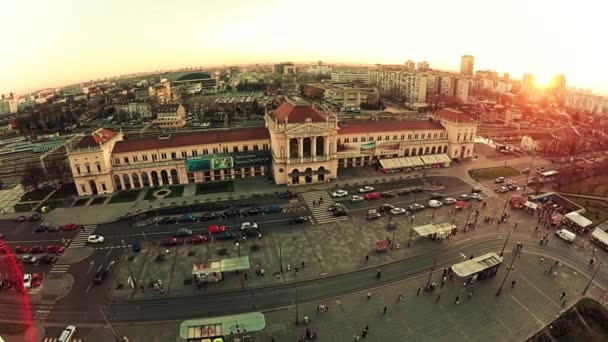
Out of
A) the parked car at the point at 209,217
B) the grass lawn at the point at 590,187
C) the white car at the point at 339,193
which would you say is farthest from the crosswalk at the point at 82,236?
the grass lawn at the point at 590,187

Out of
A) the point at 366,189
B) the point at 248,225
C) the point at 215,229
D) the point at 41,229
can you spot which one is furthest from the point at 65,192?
the point at 366,189

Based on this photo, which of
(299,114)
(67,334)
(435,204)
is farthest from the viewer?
(299,114)

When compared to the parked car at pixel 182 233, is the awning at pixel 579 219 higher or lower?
lower

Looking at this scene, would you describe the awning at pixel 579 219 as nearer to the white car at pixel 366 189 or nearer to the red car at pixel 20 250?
the white car at pixel 366 189

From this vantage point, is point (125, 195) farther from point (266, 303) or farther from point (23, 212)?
point (266, 303)

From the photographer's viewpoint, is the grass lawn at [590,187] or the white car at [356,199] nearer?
the white car at [356,199]

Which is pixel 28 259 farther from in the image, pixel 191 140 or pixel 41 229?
pixel 191 140

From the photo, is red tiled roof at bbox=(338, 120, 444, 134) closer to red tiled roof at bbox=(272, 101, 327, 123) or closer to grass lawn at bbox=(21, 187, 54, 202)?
red tiled roof at bbox=(272, 101, 327, 123)
